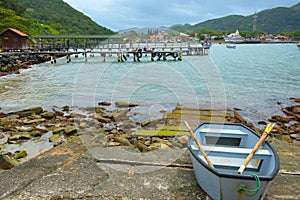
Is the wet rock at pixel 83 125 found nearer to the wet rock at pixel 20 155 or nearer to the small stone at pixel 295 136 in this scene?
the wet rock at pixel 20 155

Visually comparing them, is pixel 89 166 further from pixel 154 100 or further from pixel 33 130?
pixel 154 100

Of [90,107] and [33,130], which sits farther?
[90,107]

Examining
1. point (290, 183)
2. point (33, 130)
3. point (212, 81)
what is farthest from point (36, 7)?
point (290, 183)

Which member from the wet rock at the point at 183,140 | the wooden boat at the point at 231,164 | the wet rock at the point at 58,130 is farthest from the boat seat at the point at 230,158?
the wet rock at the point at 58,130

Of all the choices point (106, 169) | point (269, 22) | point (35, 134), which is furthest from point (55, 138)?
point (269, 22)

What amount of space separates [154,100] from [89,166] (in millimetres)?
10366

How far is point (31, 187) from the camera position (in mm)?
3891

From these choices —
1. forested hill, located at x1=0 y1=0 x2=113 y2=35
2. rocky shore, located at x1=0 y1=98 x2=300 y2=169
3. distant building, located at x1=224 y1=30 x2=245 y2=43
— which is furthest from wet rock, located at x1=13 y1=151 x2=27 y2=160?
distant building, located at x1=224 y1=30 x2=245 y2=43

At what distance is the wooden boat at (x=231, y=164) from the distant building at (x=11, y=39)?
133ft

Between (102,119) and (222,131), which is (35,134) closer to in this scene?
(102,119)

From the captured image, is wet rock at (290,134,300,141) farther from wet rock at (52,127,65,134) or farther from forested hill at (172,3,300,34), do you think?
forested hill at (172,3,300,34)

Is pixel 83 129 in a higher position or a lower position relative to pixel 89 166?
lower

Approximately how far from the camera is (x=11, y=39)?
121 feet

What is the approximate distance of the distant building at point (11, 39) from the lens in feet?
120
